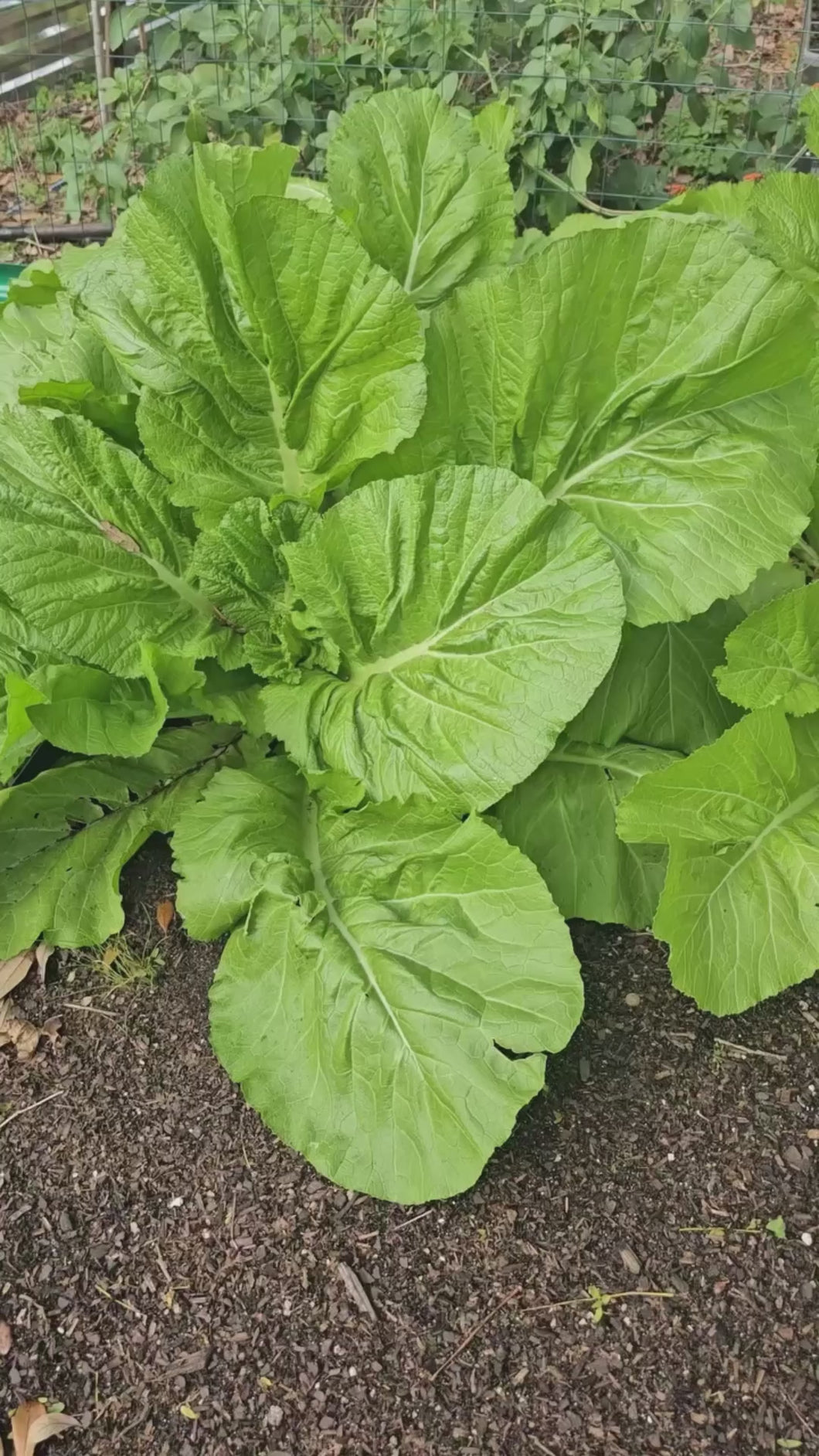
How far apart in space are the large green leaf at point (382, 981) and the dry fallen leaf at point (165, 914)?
0.25m

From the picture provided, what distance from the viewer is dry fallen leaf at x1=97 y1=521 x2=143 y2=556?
2.32 m

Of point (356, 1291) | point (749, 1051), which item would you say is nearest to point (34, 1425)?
point (356, 1291)

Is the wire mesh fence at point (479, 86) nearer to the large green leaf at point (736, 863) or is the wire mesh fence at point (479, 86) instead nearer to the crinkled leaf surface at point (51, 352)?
the crinkled leaf surface at point (51, 352)

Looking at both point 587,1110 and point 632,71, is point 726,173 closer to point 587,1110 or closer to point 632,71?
point 632,71

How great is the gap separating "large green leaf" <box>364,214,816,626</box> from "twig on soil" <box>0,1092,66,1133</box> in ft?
4.45

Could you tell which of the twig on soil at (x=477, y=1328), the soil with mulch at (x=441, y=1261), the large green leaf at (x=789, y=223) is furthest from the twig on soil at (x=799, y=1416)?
the large green leaf at (x=789, y=223)

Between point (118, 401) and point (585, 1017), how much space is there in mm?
1517

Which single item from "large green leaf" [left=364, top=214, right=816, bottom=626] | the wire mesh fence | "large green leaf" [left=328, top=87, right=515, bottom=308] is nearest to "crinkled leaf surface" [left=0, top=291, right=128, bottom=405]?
→ "large green leaf" [left=328, top=87, right=515, bottom=308]

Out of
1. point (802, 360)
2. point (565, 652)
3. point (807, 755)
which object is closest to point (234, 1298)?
point (565, 652)

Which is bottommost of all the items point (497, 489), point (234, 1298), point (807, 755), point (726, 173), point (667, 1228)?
point (667, 1228)

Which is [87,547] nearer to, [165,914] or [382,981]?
[165,914]

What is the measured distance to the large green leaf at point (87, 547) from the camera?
2.21 metres

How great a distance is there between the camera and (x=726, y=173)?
4430 mm

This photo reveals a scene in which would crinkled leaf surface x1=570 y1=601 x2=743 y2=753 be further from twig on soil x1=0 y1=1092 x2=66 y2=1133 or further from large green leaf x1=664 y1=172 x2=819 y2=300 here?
twig on soil x1=0 y1=1092 x2=66 y2=1133
